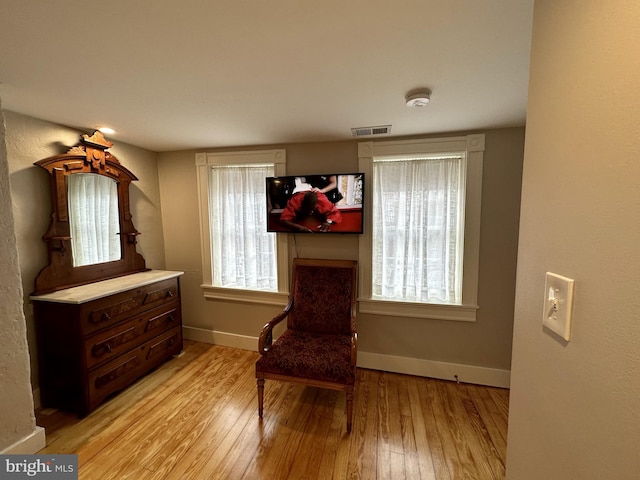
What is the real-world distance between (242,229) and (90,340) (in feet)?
4.91

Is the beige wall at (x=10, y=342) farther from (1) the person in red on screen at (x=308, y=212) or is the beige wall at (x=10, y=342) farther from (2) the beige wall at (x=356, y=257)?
(1) the person in red on screen at (x=308, y=212)

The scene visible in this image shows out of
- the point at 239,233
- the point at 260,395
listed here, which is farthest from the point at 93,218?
the point at 260,395

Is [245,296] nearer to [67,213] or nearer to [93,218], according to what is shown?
[93,218]

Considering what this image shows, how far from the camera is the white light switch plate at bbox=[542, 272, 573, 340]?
0.56 metres

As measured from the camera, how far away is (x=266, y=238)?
275 cm

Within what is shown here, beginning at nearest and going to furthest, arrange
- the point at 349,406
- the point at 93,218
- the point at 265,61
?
the point at 265,61
the point at 349,406
the point at 93,218

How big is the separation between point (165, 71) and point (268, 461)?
2.25m

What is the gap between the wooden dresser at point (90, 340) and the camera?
1.84 metres

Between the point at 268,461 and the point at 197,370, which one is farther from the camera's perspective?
the point at 197,370

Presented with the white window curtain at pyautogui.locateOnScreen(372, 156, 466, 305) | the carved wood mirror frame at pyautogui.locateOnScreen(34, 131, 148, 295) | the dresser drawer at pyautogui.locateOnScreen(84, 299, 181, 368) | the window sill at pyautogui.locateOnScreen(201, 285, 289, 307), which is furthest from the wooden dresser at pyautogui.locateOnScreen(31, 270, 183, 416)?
the white window curtain at pyautogui.locateOnScreen(372, 156, 466, 305)

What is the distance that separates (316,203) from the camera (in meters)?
2.45

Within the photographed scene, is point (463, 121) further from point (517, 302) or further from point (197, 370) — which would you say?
point (197, 370)

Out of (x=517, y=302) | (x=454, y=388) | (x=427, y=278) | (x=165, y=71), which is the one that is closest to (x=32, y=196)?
(x=165, y=71)

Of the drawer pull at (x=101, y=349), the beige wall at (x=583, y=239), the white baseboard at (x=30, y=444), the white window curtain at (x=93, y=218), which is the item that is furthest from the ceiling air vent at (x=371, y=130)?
the white baseboard at (x=30, y=444)
